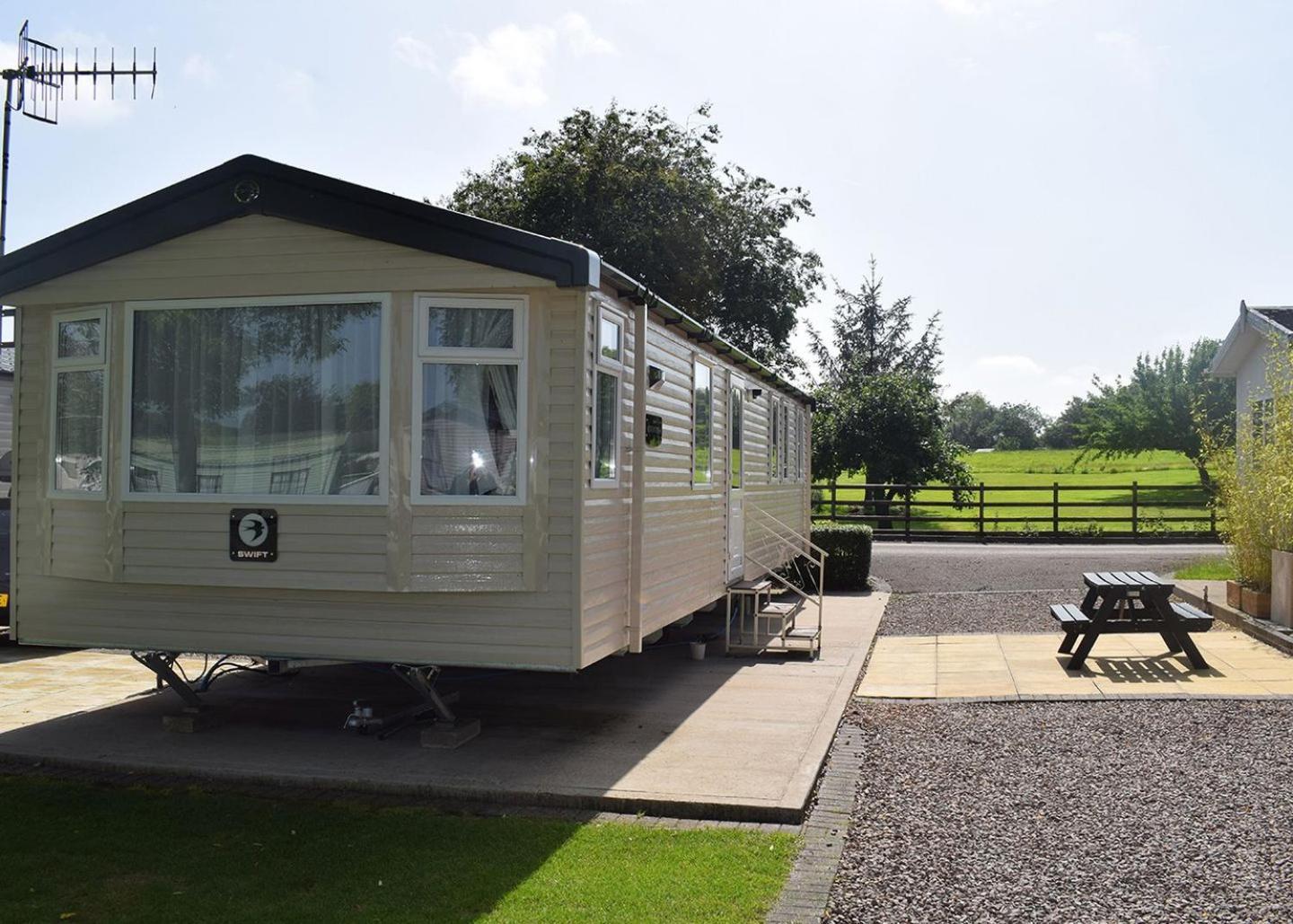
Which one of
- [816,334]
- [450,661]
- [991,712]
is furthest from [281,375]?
[816,334]

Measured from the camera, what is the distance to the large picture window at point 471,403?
5.96 m

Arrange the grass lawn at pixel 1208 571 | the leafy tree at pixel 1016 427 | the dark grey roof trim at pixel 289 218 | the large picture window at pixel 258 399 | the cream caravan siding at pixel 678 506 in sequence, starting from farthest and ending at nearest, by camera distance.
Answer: the leafy tree at pixel 1016 427
the grass lawn at pixel 1208 571
the cream caravan siding at pixel 678 506
the large picture window at pixel 258 399
the dark grey roof trim at pixel 289 218

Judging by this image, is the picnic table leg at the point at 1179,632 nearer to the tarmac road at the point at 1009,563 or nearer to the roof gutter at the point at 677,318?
the roof gutter at the point at 677,318

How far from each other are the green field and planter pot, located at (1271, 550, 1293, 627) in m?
11.4

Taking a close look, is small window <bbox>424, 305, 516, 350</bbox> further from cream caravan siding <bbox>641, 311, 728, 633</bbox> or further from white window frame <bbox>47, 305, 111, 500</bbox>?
white window frame <bbox>47, 305, 111, 500</bbox>

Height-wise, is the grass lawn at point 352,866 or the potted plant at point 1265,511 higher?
the potted plant at point 1265,511

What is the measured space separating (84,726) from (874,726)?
4.85 metres

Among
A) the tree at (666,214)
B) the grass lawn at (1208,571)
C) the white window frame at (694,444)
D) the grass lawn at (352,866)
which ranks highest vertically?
the tree at (666,214)

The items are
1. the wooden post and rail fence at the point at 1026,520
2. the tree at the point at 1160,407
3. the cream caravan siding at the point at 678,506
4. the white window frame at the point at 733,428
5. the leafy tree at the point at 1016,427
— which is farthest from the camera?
the leafy tree at the point at 1016,427

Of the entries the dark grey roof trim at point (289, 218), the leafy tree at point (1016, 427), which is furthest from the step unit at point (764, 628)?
the leafy tree at point (1016, 427)

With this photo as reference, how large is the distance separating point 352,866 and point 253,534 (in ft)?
7.66

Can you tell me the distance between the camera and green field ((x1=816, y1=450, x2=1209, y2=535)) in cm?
2436

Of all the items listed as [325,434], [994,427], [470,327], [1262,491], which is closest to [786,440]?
[1262,491]

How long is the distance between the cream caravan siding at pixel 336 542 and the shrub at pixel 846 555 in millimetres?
9431
